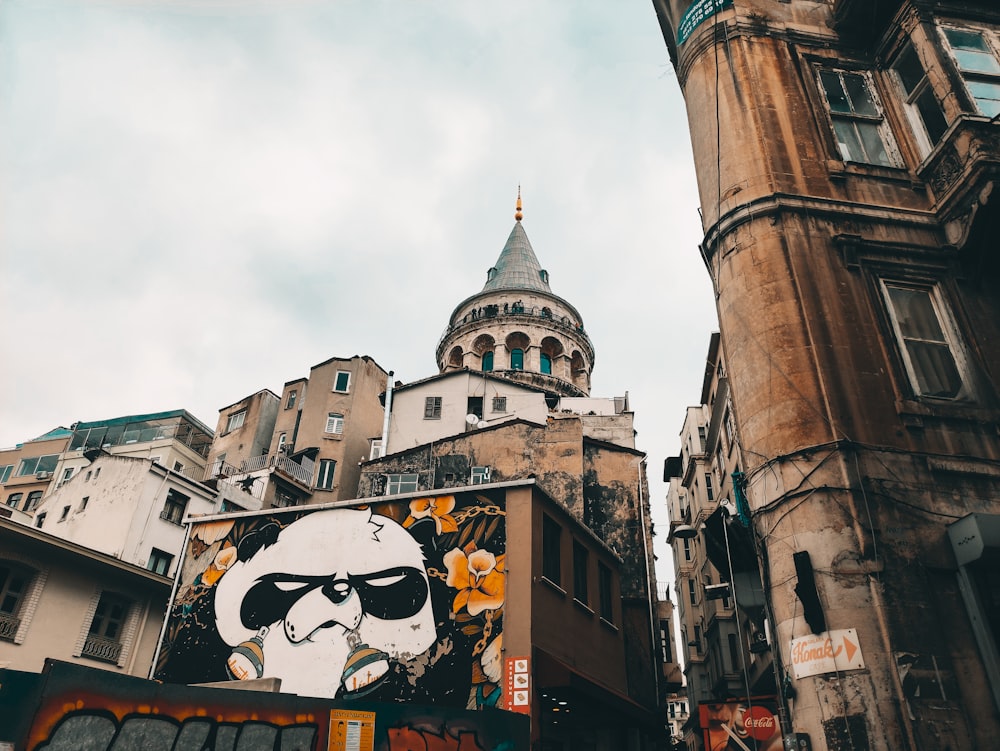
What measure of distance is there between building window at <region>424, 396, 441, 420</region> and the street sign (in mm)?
28489

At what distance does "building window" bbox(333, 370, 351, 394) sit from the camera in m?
45.6

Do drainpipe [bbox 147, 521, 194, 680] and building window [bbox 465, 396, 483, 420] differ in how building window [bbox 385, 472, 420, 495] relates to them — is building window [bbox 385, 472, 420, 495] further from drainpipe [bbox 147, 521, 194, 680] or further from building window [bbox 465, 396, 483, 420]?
drainpipe [bbox 147, 521, 194, 680]

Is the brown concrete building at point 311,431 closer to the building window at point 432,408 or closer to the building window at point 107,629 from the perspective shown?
the building window at point 432,408

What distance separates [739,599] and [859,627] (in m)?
4.49

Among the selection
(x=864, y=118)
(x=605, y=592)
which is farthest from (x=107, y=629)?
(x=864, y=118)

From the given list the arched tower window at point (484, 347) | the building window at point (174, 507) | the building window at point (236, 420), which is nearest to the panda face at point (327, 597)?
the building window at point (174, 507)

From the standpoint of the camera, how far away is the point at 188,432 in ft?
180

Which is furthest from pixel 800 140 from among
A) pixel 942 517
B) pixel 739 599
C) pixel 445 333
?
pixel 445 333

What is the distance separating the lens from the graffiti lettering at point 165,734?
6980 mm

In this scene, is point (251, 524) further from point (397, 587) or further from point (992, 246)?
point (992, 246)

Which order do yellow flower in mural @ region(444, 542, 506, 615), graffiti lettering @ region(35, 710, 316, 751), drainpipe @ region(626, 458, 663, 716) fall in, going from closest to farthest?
1. graffiti lettering @ region(35, 710, 316, 751)
2. yellow flower in mural @ region(444, 542, 506, 615)
3. drainpipe @ region(626, 458, 663, 716)

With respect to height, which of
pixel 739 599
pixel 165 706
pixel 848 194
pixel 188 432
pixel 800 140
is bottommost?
pixel 165 706

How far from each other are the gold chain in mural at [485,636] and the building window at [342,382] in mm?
30206

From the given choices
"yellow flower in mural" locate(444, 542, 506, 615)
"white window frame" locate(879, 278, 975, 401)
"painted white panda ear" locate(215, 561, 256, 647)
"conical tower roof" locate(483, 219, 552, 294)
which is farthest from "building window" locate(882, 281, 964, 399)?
"conical tower roof" locate(483, 219, 552, 294)
